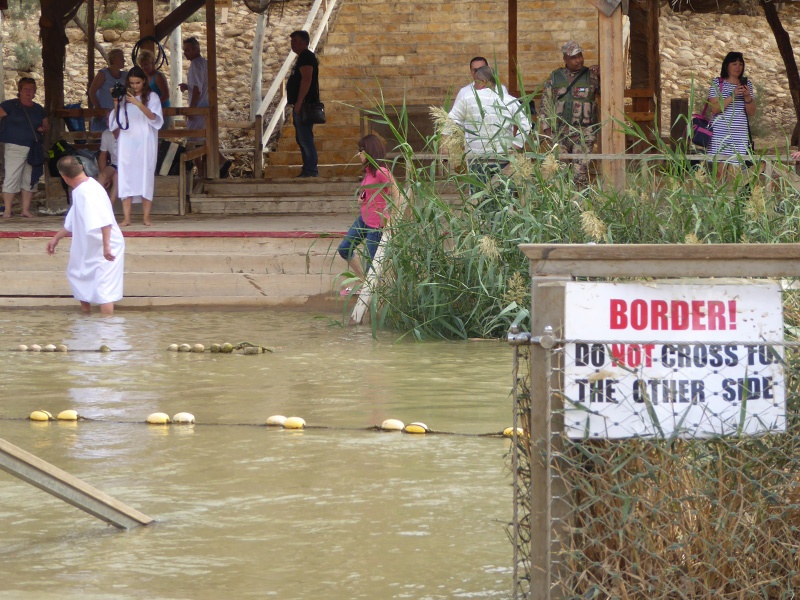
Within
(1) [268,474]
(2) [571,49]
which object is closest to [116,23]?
(2) [571,49]

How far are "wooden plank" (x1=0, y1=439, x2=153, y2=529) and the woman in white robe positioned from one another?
9.46 meters

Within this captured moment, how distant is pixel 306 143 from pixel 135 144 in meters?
3.49

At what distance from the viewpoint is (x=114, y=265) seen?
11125 mm

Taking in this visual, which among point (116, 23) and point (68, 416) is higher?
point (116, 23)

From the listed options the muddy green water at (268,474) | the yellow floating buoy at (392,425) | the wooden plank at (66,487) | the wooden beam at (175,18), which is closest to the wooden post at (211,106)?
the wooden beam at (175,18)

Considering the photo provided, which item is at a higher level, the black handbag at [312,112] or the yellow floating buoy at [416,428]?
the black handbag at [312,112]

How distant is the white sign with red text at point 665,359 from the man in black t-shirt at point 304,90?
44.2 ft

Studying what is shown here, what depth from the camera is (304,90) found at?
16672 millimetres

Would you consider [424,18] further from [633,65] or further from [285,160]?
[633,65]

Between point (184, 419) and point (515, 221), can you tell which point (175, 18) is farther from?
point (184, 419)

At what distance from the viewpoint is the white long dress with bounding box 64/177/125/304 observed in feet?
35.8

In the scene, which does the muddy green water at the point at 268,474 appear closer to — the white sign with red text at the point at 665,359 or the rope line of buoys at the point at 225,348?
the rope line of buoys at the point at 225,348

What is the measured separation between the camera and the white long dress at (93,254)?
10914 mm

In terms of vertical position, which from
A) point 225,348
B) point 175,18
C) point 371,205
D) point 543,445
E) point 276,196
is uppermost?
point 175,18
